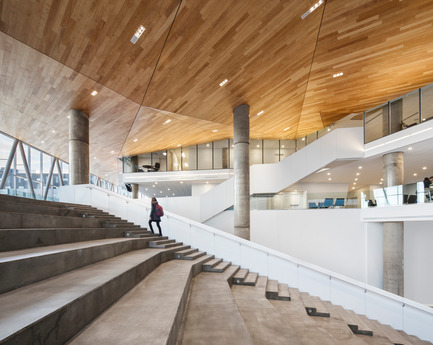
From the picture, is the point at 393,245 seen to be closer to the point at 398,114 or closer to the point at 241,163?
the point at 398,114

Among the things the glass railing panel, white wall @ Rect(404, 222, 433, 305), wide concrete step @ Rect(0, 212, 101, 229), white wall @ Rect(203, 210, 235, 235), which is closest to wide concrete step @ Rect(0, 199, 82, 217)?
wide concrete step @ Rect(0, 212, 101, 229)

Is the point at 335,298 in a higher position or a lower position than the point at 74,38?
lower

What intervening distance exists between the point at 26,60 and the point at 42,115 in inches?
171

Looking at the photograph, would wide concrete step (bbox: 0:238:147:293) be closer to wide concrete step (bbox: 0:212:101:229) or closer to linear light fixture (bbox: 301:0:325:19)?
wide concrete step (bbox: 0:212:101:229)

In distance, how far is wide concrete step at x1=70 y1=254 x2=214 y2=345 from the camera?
6.43 feet

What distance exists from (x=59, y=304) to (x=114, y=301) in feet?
3.12

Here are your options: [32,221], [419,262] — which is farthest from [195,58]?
[419,262]

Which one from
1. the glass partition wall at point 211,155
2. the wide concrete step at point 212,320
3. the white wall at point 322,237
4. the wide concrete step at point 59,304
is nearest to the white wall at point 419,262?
the white wall at point 322,237

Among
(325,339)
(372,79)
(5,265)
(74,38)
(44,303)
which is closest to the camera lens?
(44,303)

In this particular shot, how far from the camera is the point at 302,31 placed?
741 centimetres

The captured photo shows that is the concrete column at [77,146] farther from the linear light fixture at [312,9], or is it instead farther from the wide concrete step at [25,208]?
the linear light fixture at [312,9]

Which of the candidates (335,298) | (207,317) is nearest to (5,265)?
(207,317)

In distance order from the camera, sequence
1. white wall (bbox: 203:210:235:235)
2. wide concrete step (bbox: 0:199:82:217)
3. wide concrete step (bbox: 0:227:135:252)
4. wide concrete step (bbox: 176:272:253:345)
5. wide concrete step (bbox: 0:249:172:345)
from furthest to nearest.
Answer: white wall (bbox: 203:210:235:235) < wide concrete step (bbox: 0:199:82:217) < wide concrete step (bbox: 0:227:135:252) < wide concrete step (bbox: 176:272:253:345) < wide concrete step (bbox: 0:249:172:345)

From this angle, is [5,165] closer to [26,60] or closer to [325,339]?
[26,60]
